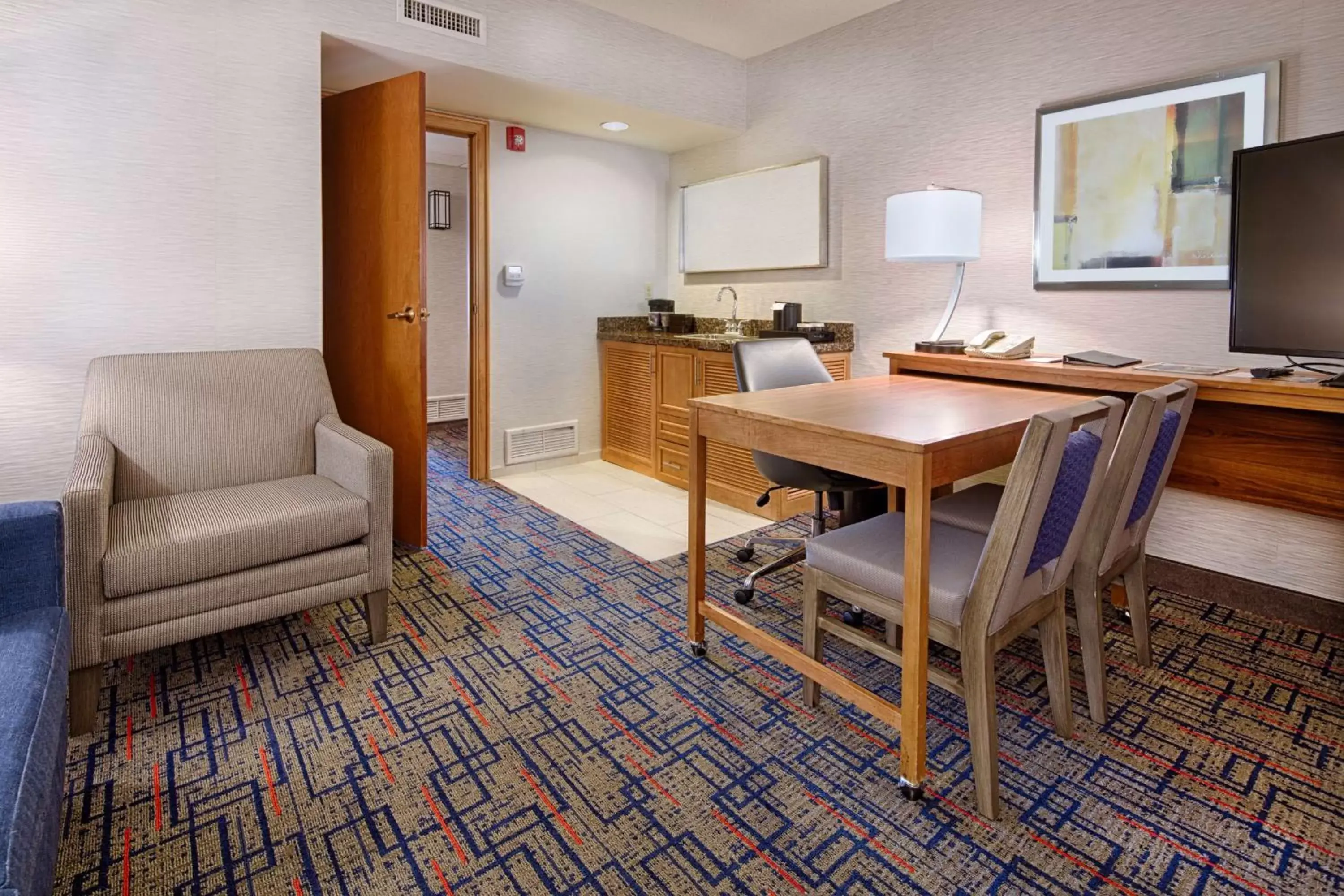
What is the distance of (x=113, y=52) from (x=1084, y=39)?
3.64m

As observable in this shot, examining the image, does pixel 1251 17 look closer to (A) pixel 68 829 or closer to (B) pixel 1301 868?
(B) pixel 1301 868

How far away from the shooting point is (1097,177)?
9.86 feet

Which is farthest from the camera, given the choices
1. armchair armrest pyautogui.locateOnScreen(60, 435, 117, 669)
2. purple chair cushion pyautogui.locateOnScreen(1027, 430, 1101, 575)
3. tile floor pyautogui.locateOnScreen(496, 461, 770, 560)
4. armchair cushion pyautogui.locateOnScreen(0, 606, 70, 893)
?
tile floor pyautogui.locateOnScreen(496, 461, 770, 560)

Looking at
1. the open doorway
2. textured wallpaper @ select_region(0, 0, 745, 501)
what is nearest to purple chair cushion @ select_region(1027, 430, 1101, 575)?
textured wallpaper @ select_region(0, 0, 745, 501)

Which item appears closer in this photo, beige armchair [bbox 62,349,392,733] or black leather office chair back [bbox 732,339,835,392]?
beige armchair [bbox 62,349,392,733]

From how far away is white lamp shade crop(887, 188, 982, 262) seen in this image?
9.97 feet

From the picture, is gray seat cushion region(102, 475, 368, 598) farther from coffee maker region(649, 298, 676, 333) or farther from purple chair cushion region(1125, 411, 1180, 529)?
coffee maker region(649, 298, 676, 333)

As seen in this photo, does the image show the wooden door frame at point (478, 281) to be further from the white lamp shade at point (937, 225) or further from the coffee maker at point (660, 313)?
the white lamp shade at point (937, 225)

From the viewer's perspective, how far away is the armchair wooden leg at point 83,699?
73.2 inches

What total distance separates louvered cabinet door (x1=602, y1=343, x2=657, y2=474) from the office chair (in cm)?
157

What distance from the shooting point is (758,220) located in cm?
444

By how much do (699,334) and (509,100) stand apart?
1773 mm

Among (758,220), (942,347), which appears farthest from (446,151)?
(942,347)

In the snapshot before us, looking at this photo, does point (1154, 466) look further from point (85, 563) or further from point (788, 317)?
point (85, 563)
